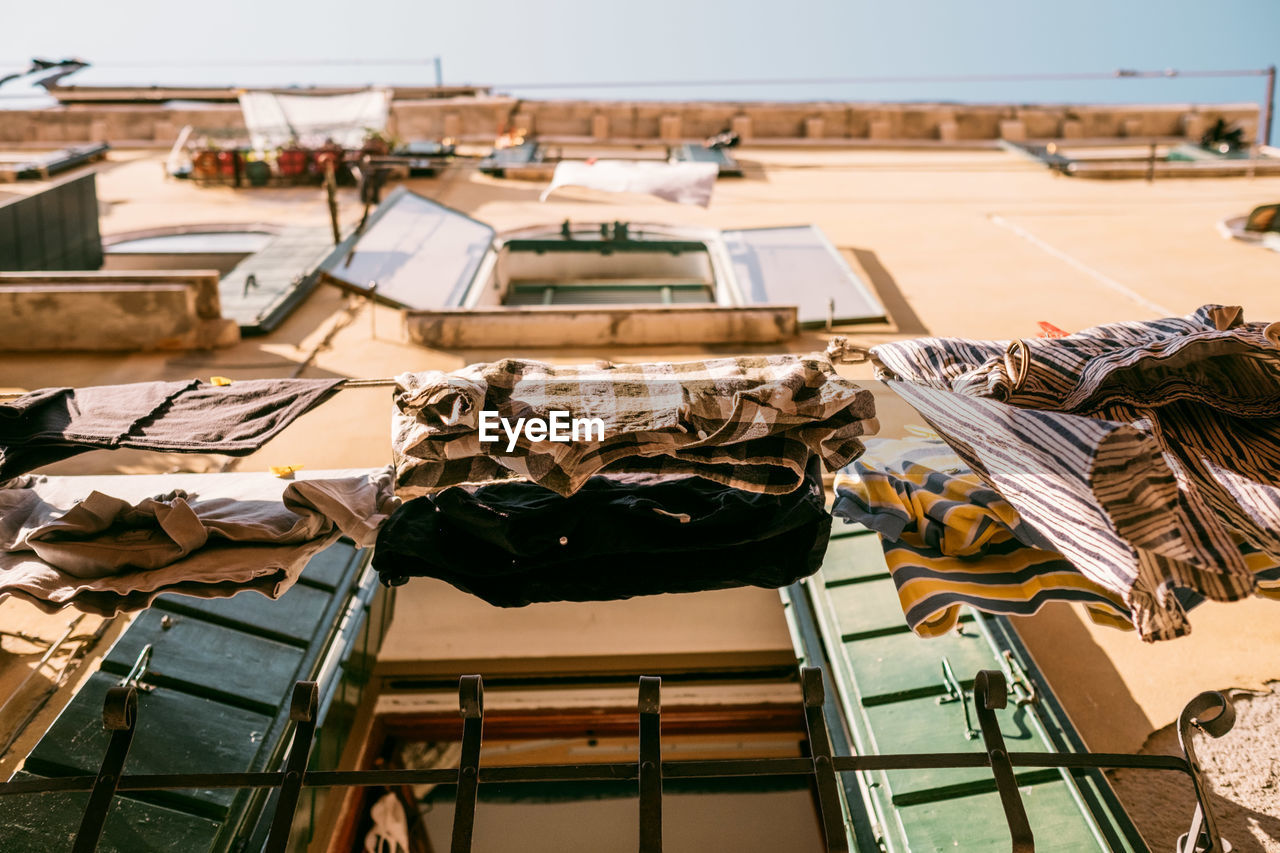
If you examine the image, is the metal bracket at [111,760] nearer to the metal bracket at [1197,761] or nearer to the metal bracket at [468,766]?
the metal bracket at [468,766]

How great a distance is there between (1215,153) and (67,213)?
19667mm

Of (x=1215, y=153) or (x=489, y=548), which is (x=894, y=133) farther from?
(x=489, y=548)

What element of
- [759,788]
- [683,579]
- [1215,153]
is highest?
[1215,153]

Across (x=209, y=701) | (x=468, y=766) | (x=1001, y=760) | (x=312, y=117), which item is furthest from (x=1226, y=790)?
(x=312, y=117)

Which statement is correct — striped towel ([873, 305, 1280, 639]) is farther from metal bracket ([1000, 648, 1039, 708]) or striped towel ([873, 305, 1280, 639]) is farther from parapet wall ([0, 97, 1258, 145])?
parapet wall ([0, 97, 1258, 145])

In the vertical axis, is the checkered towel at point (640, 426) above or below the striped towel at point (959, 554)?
above

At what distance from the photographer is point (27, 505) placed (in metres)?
4.51

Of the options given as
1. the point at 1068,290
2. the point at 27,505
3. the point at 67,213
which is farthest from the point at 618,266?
the point at 27,505

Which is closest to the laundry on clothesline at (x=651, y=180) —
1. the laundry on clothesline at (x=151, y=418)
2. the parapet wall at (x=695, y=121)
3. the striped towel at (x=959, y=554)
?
the laundry on clothesline at (x=151, y=418)

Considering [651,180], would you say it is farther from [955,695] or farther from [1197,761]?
[1197,761]

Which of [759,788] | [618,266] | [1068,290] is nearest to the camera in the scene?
[759,788]

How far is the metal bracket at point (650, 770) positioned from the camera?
313cm

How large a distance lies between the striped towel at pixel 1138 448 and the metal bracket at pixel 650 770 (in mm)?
1450

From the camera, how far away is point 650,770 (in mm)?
3262
